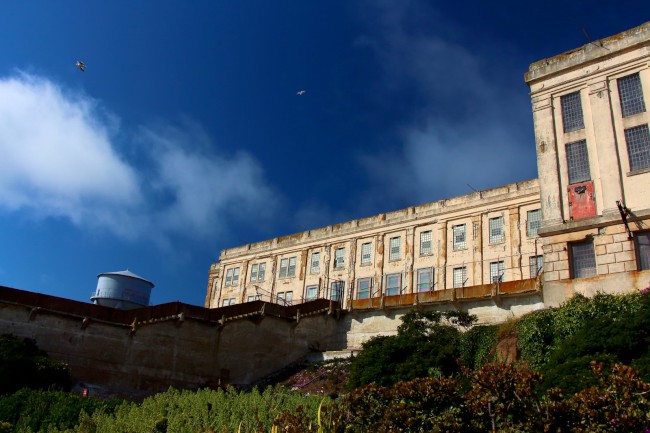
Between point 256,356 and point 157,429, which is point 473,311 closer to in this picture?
point 256,356

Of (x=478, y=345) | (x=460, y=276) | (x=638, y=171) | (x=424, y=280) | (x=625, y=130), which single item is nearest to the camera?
(x=638, y=171)

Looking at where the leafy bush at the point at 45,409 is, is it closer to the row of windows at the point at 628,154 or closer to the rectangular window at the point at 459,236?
the row of windows at the point at 628,154

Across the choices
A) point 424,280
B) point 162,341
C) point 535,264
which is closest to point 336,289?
point 424,280

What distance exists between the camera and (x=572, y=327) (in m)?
19.8

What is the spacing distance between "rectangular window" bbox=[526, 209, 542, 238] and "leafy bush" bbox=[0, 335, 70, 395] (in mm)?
25971

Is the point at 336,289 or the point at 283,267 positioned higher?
the point at 283,267

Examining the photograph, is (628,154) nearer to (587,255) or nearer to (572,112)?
(572,112)

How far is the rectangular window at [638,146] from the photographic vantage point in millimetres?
22125

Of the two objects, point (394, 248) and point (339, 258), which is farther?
point (339, 258)

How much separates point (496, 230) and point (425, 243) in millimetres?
5205

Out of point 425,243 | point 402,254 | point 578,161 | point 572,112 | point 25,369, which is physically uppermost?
point 572,112

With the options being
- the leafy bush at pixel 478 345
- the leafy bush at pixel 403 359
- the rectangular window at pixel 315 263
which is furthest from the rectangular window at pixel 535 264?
the rectangular window at pixel 315 263

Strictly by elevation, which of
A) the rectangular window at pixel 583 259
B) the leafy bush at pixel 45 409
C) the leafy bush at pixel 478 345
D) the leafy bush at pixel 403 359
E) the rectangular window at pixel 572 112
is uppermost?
the rectangular window at pixel 572 112

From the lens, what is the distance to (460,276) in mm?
36406
